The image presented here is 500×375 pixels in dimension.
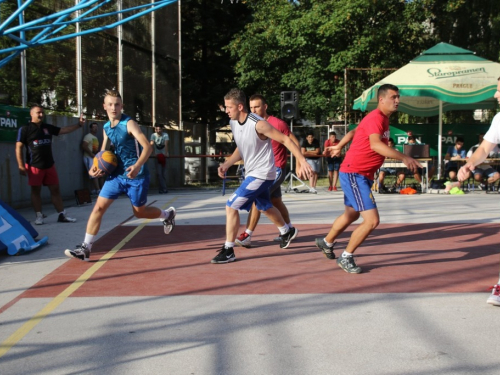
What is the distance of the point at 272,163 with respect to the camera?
759 centimetres

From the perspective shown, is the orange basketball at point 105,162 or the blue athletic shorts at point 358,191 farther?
the orange basketball at point 105,162

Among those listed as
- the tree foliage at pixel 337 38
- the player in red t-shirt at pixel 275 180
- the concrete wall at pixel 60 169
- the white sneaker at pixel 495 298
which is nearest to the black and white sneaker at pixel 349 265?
the white sneaker at pixel 495 298

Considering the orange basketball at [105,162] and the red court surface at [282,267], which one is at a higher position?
the orange basketball at [105,162]

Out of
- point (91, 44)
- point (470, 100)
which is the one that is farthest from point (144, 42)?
point (470, 100)

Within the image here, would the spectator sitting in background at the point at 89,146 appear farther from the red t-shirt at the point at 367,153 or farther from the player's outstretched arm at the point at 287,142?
the red t-shirt at the point at 367,153

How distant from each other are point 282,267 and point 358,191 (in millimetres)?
1203

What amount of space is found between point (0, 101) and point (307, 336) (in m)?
10.7

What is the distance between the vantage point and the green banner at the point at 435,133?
2233 cm

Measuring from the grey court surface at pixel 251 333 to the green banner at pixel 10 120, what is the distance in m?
7.27

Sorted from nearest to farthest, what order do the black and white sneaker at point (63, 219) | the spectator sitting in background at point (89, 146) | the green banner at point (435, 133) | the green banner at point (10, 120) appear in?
the black and white sneaker at point (63, 219) → the green banner at point (10, 120) → the spectator sitting in background at point (89, 146) → the green banner at point (435, 133)

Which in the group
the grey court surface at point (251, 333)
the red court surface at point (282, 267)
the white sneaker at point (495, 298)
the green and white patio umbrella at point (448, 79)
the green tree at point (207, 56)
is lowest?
the grey court surface at point (251, 333)

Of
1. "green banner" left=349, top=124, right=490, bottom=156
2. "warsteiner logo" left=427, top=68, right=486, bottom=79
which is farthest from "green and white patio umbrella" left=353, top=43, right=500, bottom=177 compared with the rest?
"green banner" left=349, top=124, right=490, bottom=156

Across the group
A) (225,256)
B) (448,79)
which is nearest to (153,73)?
(448,79)

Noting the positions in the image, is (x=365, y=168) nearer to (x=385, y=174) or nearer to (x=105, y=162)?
(x=105, y=162)
